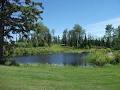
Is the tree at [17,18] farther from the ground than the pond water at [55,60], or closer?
farther from the ground

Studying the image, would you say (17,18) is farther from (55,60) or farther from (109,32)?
(109,32)

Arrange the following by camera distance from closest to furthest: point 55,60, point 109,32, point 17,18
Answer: point 17,18 < point 55,60 < point 109,32

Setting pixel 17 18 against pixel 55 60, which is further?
pixel 55 60

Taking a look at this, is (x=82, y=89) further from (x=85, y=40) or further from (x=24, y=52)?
(x=85, y=40)

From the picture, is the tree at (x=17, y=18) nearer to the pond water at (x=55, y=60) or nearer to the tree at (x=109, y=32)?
the pond water at (x=55, y=60)

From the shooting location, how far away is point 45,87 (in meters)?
14.7

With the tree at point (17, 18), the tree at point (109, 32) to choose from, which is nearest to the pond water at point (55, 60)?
the tree at point (17, 18)

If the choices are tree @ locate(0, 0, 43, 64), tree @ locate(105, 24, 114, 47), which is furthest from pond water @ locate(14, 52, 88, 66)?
tree @ locate(105, 24, 114, 47)

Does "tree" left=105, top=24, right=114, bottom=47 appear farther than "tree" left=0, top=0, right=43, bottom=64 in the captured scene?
Yes

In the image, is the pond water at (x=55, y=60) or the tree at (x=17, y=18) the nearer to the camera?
the tree at (x=17, y=18)

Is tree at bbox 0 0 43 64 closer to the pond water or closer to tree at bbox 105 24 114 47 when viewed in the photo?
the pond water

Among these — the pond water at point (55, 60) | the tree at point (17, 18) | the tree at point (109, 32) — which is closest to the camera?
the tree at point (17, 18)

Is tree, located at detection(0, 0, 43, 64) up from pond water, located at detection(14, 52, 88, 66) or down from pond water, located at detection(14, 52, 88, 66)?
up

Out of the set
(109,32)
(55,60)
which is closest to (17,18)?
(55,60)
